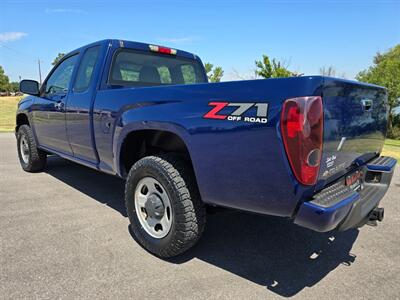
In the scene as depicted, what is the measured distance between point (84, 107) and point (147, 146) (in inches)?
37.2

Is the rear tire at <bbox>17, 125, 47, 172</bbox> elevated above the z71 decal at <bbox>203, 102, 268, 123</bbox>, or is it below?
below

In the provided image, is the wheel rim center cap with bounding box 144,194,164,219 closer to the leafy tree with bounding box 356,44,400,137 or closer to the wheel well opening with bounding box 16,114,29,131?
the wheel well opening with bounding box 16,114,29,131

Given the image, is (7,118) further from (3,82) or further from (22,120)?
(3,82)

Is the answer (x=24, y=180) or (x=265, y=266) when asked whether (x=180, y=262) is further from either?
(x=24, y=180)

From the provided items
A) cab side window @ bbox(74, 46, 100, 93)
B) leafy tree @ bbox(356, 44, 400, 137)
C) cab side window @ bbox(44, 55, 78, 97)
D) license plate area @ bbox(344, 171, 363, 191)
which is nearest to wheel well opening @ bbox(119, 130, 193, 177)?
cab side window @ bbox(74, 46, 100, 93)

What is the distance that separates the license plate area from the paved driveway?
708 mm

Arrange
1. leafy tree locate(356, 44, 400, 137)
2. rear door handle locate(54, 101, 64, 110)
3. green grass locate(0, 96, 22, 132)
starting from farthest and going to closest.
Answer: leafy tree locate(356, 44, 400, 137), green grass locate(0, 96, 22, 132), rear door handle locate(54, 101, 64, 110)

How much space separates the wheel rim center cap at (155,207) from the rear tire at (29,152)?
137 inches

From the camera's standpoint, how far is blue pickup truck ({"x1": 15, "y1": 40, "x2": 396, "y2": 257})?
1979mm

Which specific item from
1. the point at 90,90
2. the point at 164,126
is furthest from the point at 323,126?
the point at 90,90

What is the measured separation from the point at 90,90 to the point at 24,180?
260 cm

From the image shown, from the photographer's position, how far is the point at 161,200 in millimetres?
→ 2857

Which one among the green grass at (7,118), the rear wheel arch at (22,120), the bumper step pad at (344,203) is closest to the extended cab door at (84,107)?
the rear wheel arch at (22,120)

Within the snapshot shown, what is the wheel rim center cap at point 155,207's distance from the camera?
2.85 m
